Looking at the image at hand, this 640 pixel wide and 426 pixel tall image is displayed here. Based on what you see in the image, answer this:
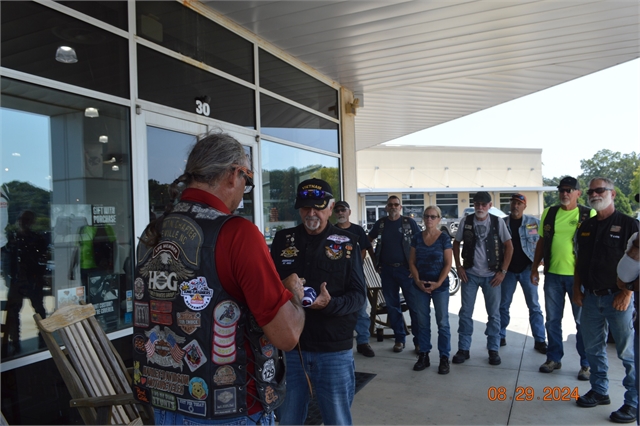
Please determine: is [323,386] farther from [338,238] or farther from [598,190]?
[598,190]

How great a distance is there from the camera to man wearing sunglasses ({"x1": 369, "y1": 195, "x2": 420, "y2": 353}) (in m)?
5.48

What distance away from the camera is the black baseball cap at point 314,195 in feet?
8.55

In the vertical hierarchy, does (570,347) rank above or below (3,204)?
below

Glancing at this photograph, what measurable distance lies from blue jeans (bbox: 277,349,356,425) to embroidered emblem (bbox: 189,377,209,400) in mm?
1012

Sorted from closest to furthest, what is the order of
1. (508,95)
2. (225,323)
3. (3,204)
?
1. (225,323)
2. (3,204)
3. (508,95)

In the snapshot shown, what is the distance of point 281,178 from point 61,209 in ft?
9.65

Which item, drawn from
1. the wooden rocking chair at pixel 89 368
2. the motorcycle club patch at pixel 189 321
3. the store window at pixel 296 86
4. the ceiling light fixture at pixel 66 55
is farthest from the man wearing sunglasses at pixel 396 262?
the motorcycle club patch at pixel 189 321

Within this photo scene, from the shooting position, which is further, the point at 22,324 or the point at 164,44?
the point at 164,44

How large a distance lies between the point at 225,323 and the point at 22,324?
2084 millimetres

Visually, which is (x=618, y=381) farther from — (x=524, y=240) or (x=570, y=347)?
(x=524, y=240)

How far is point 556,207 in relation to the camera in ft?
16.0

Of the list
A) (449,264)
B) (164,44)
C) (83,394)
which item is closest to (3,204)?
(83,394)

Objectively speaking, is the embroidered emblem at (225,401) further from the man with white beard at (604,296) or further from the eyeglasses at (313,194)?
the man with white beard at (604,296)
